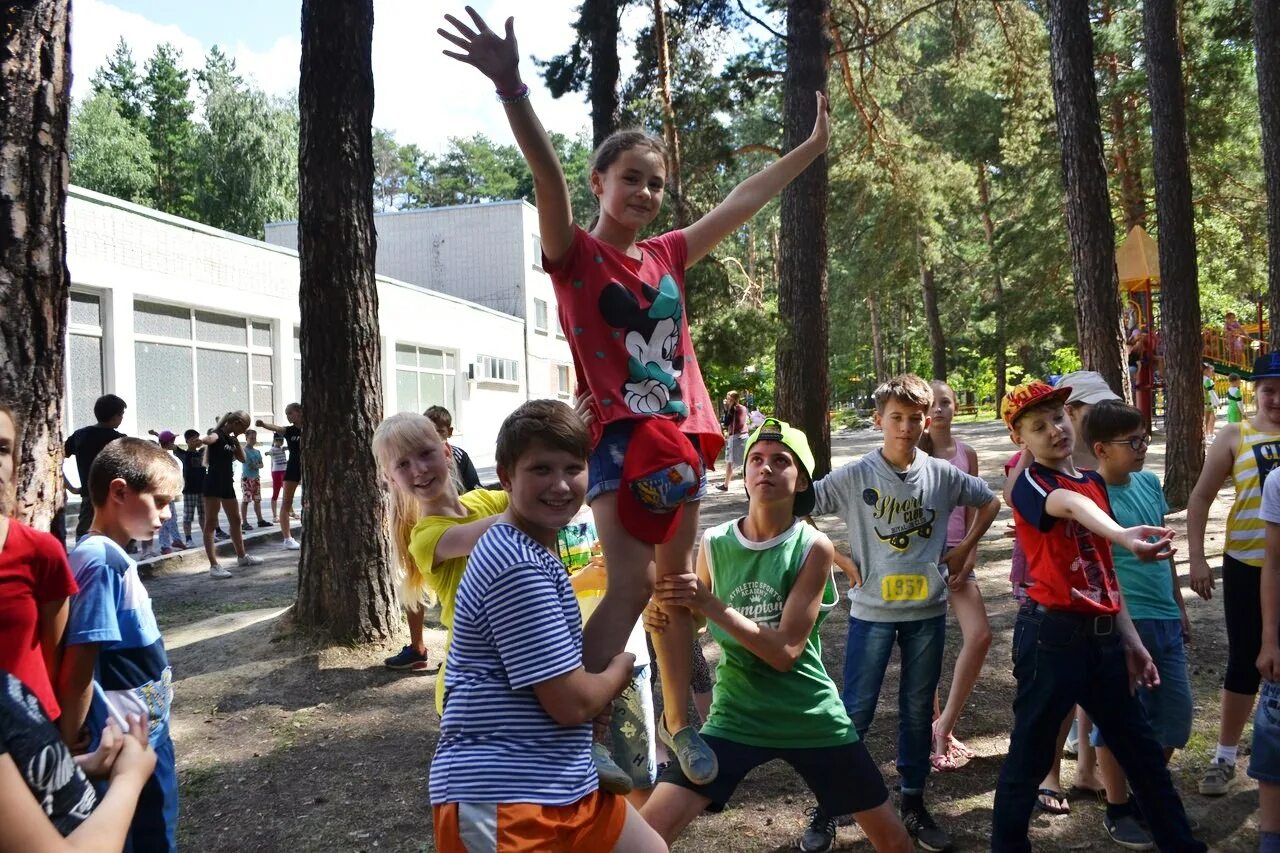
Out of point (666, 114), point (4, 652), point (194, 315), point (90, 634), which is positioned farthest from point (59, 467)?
point (194, 315)

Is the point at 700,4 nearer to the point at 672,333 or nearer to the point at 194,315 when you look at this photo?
the point at 194,315

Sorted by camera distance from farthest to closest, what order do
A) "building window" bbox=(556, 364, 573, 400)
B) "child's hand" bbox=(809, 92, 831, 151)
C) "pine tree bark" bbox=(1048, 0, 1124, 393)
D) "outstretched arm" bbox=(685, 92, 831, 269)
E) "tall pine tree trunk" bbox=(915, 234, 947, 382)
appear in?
1. "building window" bbox=(556, 364, 573, 400)
2. "tall pine tree trunk" bbox=(915, 234, 947, 382)
3. "pine tree bark" bbox=(1048, 0, 1124, 393)
4. "child's hand" bbox=(809, 92, 831, 151)
5. "outstretched arm" bbox=(685, 92, 831, 269)

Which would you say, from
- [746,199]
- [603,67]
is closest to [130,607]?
[746,199]

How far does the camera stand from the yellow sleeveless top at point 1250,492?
12.5ft

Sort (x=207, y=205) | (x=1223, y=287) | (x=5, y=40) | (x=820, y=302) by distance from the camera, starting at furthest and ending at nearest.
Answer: (x=207, y=205) < (x=1223, y=287) < (x=820, y=302) < (x=5, y=40)

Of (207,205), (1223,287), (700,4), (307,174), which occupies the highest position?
(207,205)

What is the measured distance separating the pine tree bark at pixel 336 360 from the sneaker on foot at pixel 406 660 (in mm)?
380

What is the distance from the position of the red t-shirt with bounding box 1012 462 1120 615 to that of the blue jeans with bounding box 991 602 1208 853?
7 cm

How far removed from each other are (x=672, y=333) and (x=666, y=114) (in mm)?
14804

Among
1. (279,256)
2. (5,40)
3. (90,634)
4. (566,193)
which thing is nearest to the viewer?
(90,634)

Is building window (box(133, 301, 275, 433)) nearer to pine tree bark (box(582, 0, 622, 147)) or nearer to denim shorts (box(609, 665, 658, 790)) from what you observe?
pine tree bark (box(582, 0, 622, 147))

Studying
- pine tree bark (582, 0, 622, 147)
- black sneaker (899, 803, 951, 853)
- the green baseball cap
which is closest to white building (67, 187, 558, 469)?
pine tree bark (582, 0, 622, 147)

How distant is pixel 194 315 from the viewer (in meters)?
19.4

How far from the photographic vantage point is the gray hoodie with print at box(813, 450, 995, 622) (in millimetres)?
3971
